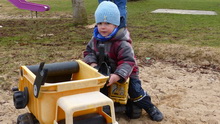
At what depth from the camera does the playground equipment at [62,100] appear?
1785mm

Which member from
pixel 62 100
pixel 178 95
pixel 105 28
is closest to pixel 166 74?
pixel 178 95

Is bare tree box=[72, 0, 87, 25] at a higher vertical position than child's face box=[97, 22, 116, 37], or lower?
lower

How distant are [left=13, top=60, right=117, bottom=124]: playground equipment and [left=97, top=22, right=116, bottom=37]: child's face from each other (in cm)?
43

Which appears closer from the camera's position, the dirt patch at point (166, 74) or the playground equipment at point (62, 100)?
the playground equipment at point (62, 100)

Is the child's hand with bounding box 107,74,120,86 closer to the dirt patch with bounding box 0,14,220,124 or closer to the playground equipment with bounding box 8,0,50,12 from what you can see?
the dirt patch with bounding box 0,14,220,124

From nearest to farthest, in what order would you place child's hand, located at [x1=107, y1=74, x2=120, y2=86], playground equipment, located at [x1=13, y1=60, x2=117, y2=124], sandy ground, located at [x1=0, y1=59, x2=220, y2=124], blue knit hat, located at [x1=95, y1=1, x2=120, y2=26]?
playground equipment, located at [x1=13, y1=60, x2=117, y2=124] → child's hand, located at [x1=107, y1=74, x2=120, y2=86] → blue knit hat, located at [x1=95, y1=1, x2=120, y2=26] → sandy ground, located at [x1=0, y1=59, x2=220, y2=124]

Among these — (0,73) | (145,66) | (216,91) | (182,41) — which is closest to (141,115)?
(216,91)

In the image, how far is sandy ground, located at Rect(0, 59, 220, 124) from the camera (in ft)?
9.16

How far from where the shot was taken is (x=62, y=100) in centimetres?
184

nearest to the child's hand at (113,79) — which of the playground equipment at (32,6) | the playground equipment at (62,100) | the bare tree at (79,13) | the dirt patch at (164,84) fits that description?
the playground equipment at (62,100)

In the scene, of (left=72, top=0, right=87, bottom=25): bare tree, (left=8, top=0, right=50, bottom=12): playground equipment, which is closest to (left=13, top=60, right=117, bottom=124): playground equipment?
(left=72, top=0, right=87, bottom=25): bare tree

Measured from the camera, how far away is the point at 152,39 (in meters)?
5.75

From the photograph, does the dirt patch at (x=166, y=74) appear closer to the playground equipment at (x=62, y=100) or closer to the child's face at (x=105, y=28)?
the playground equipment at (x=62, y=100)

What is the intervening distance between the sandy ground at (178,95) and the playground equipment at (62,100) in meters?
0.64
